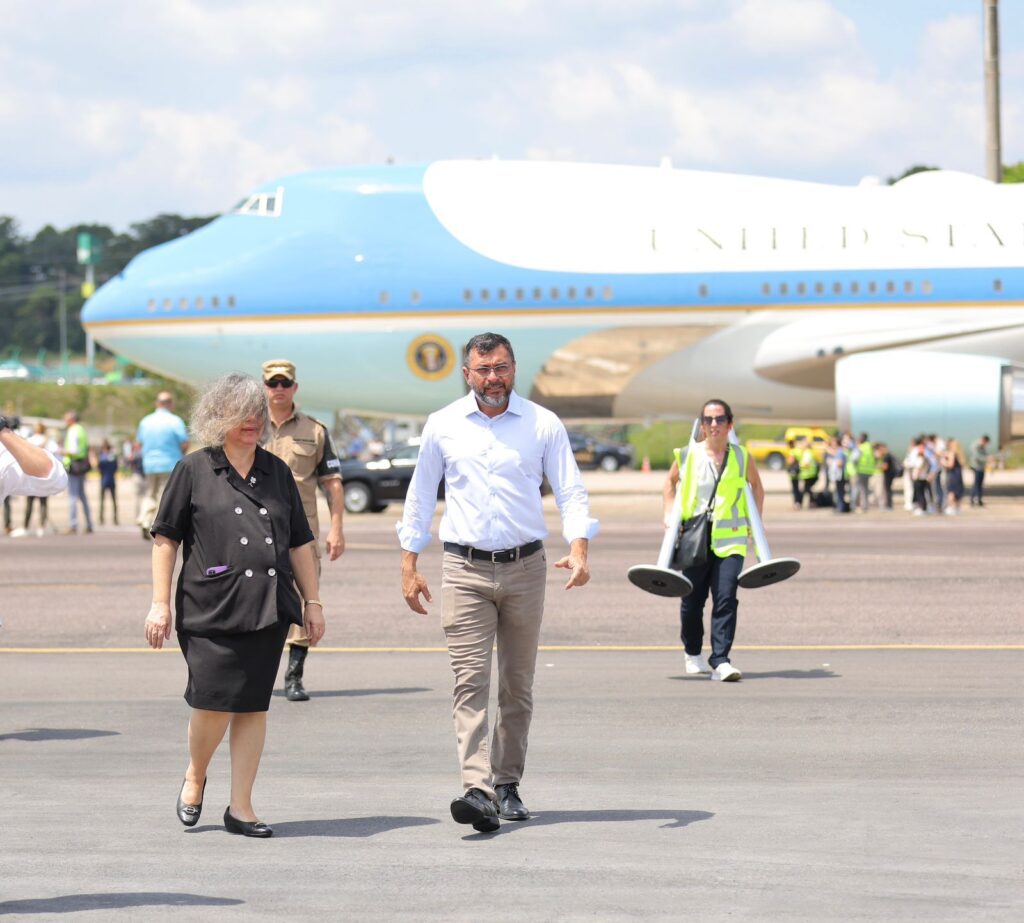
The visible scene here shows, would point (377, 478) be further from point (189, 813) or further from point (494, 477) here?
point (189, 813)

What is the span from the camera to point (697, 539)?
38.9 ft

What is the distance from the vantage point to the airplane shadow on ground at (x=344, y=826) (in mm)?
7137

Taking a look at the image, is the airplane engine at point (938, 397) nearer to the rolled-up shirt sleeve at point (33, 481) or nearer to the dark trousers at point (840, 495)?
the dark trousers at point (840, 495)

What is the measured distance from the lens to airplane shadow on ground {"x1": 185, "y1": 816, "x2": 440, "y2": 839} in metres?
7.14

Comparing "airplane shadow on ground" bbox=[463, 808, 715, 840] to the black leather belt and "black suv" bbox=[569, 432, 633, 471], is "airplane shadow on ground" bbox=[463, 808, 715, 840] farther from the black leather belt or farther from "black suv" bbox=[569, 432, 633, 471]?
"black suv" bbox=[569, 432, 633, 471]

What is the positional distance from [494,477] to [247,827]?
1768 millimetres

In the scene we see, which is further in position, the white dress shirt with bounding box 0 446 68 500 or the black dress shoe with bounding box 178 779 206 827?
the black dress shoe with bounding box 178 779 206 827

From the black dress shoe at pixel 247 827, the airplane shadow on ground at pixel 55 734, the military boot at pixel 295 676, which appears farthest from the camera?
the military boot at pixel 295 676

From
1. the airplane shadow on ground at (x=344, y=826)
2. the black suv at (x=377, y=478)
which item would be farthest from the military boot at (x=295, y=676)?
the black suv at (x=377, y=478)

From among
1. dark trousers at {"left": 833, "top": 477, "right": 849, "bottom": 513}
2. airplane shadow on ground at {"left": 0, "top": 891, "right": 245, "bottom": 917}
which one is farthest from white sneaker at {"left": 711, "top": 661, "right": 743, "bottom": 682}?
dark trousers at {"left": 833, "top": 477, "right": 849, "bottom": 513}

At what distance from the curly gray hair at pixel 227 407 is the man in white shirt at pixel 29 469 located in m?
0.57

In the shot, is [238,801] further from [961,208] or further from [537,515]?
[961,208]

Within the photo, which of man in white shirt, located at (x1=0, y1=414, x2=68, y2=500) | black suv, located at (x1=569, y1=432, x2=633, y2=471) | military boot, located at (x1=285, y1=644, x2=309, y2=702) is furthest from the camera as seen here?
black suv, located at (x1=569, y1=432, x2=633, y2=471)

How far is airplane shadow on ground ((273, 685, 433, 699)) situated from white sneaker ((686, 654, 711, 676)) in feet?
5.75
